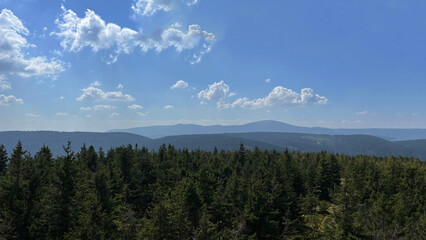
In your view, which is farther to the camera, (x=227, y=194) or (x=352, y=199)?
(x=227, y=194)

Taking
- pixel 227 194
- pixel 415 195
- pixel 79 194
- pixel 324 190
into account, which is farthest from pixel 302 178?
pixel 79 194

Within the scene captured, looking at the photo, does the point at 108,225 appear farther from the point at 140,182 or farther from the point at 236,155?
the point at 236,155

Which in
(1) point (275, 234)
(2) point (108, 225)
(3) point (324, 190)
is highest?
(2) point (108, 225)

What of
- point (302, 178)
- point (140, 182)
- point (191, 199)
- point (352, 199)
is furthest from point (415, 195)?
point (140, 182)

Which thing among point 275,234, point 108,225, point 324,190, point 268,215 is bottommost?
point 324,190

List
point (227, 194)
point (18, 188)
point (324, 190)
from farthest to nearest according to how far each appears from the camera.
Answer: point (324, 190), point (227, 194), point (18, 188)

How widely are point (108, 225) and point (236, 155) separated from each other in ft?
278

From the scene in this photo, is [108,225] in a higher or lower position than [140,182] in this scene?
higher

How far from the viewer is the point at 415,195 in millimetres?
48688

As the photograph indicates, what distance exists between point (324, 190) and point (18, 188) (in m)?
70.8

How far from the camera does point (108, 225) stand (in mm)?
16422

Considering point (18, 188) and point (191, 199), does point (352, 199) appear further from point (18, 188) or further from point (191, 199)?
point (18, 188)

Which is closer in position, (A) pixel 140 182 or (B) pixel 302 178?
(A) pixel 140 182

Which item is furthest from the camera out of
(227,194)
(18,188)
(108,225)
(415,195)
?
(415,195)
